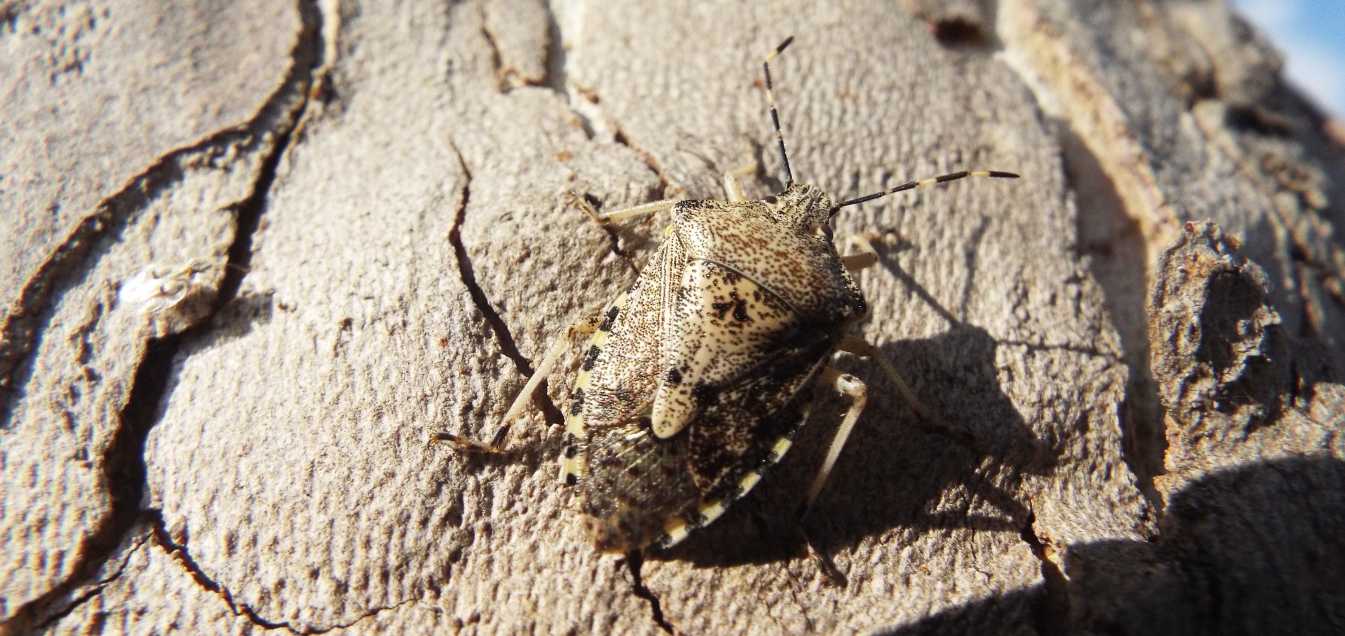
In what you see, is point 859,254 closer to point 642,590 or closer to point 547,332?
point 547,332

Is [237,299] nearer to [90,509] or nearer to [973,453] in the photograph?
[90,509]

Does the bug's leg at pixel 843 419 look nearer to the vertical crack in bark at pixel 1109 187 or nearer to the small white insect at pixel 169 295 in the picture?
the vertical crack in bark at pixel 1109 187

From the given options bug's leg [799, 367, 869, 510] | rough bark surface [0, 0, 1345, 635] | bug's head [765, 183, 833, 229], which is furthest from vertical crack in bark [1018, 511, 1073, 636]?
bug's head [765, 183, 833, 229]

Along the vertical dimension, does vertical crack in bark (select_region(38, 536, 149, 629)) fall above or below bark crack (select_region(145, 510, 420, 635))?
above

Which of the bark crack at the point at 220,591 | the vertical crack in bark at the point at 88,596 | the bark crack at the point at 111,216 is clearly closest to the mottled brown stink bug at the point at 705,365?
the bark crack at the point at 220,591

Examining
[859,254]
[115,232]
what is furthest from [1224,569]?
[115,232]

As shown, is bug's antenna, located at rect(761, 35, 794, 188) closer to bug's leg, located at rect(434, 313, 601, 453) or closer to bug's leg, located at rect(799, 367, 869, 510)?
bug's leg, located at rect(799, 367, 869, 510)

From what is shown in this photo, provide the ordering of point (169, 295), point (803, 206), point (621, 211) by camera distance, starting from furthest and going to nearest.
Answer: point (803, 206), point (621, 211), point (169, 295)
